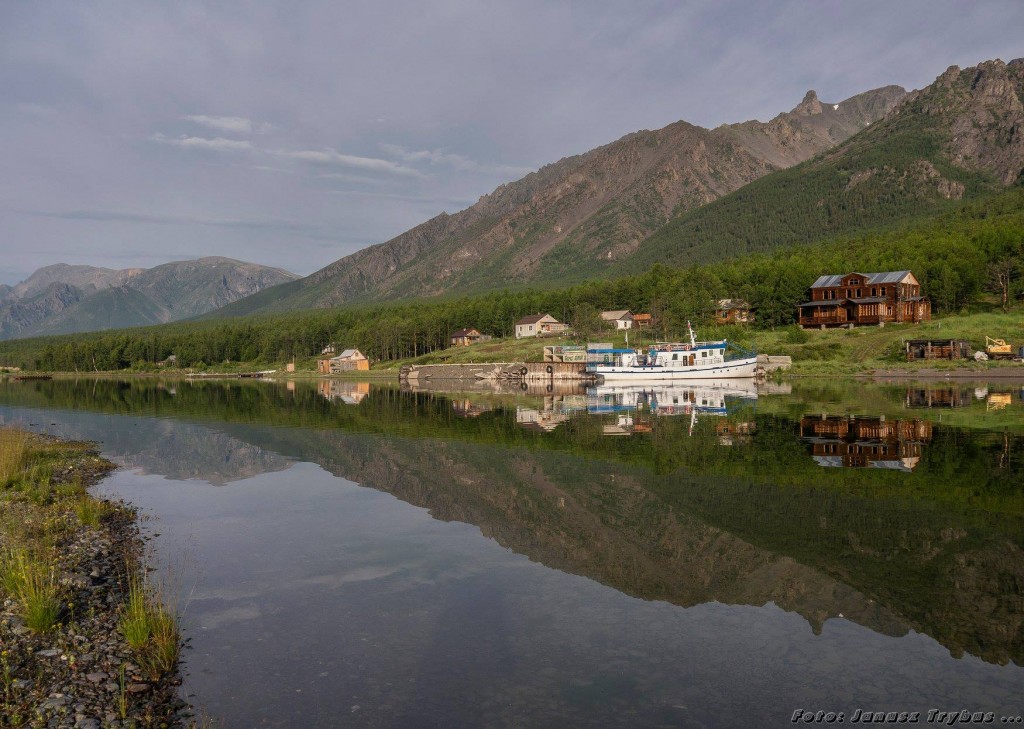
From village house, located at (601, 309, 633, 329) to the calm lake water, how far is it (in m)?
114

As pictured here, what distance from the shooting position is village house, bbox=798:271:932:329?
111 m

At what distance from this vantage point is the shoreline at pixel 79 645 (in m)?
9.85

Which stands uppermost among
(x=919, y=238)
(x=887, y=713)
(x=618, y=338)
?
(x=919, y=238)

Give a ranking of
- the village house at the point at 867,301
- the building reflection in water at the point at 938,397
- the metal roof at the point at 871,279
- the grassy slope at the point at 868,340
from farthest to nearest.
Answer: the village house at the point at 867,301 → the metal roof at the point at 871,279 → the grassy slope at the point at 868,340 → the building reflection in water at the point at 938,397

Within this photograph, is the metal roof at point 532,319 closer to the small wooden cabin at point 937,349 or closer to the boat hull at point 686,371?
the boat hull at point 686,371

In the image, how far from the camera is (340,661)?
12.1 metres

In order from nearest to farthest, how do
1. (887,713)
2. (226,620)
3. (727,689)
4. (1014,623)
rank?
(887,713) < (727,689) < (1014,623) < (226,620)

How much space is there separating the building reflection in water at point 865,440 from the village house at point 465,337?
12670cm

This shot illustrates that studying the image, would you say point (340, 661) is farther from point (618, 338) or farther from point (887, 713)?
point (618, 338)

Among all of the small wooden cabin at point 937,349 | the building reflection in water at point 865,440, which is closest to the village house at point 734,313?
the small wooden cabin at point 937,349

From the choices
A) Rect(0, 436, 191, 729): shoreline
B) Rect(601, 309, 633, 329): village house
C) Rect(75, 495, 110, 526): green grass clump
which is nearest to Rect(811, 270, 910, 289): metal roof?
Rect(601, 309, 633, 329): village house

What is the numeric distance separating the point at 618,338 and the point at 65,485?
11989 centimetres

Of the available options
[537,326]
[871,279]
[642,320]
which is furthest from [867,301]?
[537,326]

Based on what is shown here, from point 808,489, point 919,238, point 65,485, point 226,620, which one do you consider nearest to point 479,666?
point 226,620
